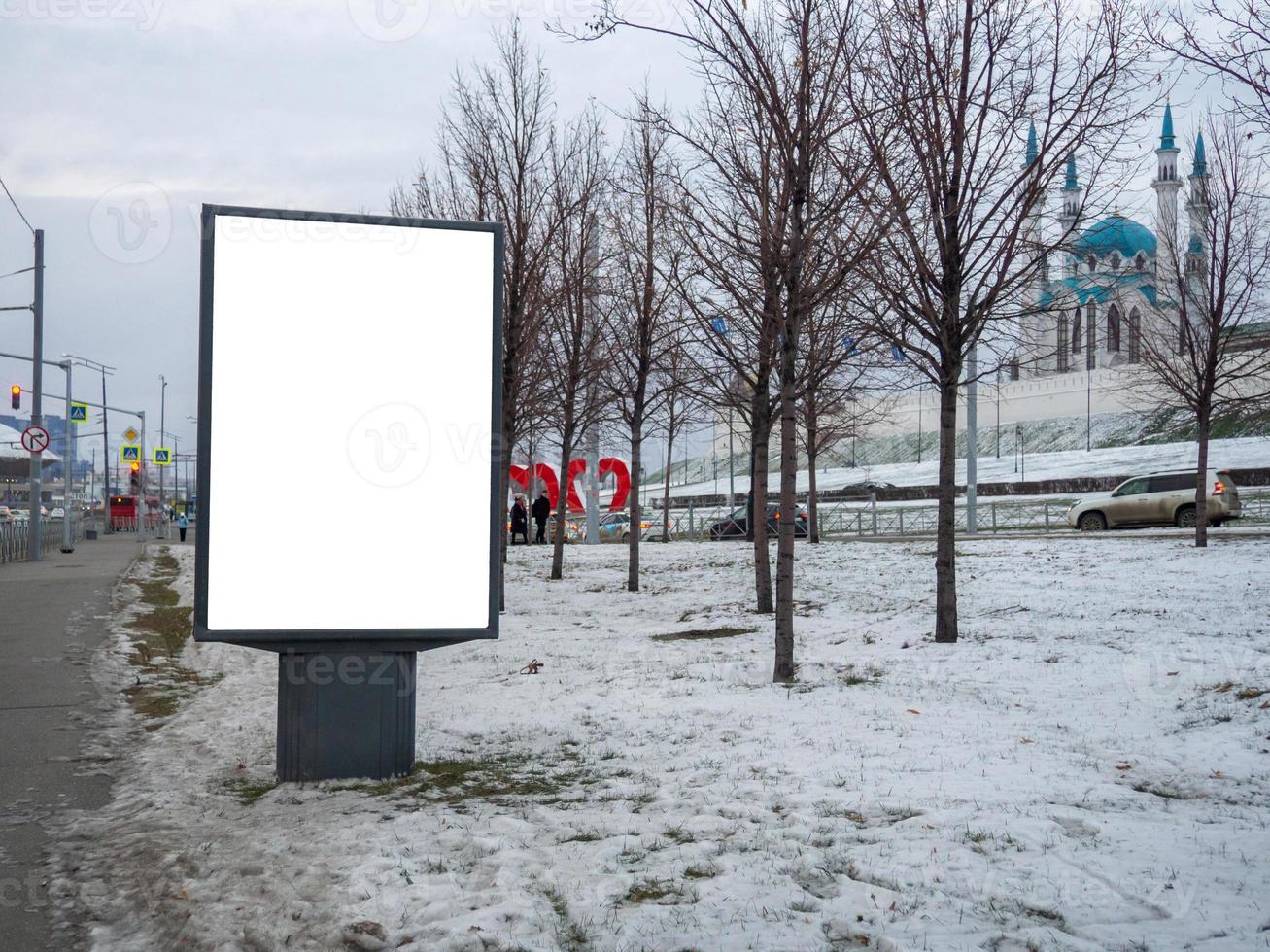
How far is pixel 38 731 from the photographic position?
795 cm

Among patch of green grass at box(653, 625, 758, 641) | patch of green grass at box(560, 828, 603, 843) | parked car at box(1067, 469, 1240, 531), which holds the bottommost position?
patch of green grass at box(560, 828, 603, 843)

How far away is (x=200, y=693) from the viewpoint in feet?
33.0

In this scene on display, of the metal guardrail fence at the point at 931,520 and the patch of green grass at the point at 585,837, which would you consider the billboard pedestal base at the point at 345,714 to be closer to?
the patch of green grass at the point at 585,837

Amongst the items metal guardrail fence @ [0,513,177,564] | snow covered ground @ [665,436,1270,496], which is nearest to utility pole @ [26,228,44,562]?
metal guardrail fence @ [0,513,177,564]

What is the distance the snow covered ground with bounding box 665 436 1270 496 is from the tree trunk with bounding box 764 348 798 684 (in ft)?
172

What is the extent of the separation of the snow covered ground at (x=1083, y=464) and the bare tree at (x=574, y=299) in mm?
41764

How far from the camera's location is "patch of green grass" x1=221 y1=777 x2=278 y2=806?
622 cm

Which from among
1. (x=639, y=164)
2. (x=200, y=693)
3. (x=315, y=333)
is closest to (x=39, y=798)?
(x=315, y=333)

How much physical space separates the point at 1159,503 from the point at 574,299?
17.6m

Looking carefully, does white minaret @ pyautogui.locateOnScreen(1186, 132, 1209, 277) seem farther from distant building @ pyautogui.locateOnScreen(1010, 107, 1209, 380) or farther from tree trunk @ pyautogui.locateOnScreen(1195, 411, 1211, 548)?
tree trunk @ pyautogui.locateOnScreen(1195, 411, 1211, 548)

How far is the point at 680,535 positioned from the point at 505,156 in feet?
84.5

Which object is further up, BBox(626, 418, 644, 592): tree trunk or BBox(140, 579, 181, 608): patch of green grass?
BBox(626, 418, 644, 592): tree trunk

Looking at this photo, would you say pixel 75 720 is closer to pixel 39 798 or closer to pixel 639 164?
pixel 39 798

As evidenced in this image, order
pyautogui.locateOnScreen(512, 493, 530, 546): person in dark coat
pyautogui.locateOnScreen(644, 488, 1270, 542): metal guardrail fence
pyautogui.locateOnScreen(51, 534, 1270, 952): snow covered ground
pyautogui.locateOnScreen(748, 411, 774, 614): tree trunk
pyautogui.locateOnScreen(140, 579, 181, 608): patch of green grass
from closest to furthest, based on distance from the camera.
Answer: pyautogui.locateOnScreen(51, 534, 1270, 952): snow covered ground
pyautogui.locateOnScreen(748, 411, 774, 614): tree trunk
pyautogui.locateOnScreen(140, 579, 181, 608): patch of green grass
pyautogui.locateOnScreen(644, 488, 1270, 542): metal guardrail fence
pyautogui.locateOnScreen(512, 493, 530, 546): person in dark coat
